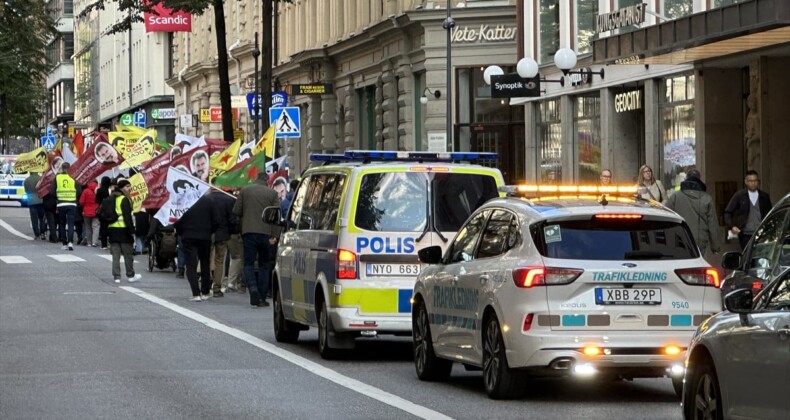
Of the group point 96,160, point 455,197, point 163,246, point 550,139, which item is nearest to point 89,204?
point 96,160

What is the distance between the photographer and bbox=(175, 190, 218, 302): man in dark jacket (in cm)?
2658

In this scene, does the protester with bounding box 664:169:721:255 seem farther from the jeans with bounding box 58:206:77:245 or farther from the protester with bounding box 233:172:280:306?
the jeans with bounding box 58:206:77:245

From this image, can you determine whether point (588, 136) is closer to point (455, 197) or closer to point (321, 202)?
point (321, 202)

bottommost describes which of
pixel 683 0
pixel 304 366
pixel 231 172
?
pixel 304 366

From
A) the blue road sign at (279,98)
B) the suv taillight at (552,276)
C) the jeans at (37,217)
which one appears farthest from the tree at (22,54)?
the suv taillight at (552,276)

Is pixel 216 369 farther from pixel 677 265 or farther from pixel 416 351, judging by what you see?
pixel 677 265

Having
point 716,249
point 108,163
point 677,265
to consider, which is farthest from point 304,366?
point 108,163

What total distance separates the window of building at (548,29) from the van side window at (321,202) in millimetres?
23359

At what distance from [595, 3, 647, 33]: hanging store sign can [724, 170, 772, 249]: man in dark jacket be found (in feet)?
30.2

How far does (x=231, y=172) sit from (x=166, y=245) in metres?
4.07

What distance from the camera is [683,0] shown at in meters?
32.6

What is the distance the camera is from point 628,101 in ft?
119

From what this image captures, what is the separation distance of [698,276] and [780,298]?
376 centimetres

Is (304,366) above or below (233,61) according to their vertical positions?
below
